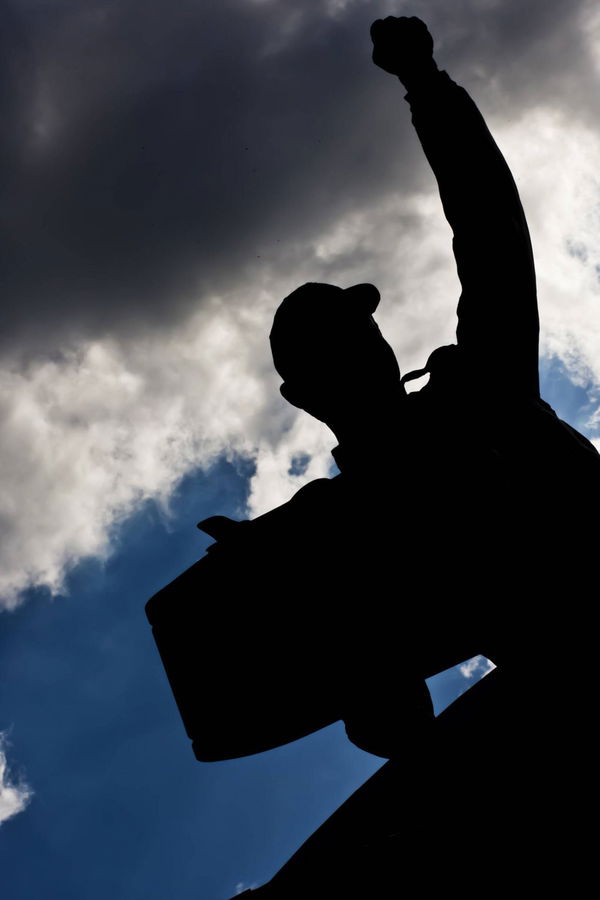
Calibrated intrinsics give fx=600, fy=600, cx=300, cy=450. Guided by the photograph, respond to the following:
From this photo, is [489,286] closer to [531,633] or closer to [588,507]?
[588,507]

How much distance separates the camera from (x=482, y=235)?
2725mm

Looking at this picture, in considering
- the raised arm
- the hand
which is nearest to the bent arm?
the raised arm

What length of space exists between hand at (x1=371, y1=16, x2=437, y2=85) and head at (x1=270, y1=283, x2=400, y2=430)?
1.05 meters

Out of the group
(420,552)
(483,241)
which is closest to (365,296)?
(483,241)

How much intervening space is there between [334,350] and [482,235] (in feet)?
2.83

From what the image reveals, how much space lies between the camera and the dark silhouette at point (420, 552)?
8.46 ft

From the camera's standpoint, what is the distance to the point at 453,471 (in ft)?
8.79

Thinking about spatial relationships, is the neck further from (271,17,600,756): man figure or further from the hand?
the hand

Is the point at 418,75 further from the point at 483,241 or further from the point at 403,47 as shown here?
the point at 483,241

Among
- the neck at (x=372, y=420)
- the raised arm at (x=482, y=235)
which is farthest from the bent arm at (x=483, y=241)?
the neck at (x=372, y=420)

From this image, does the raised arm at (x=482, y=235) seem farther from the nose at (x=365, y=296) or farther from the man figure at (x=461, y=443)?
the nose at (x=365, y=296)

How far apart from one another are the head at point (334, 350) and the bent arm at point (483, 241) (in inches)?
17.1

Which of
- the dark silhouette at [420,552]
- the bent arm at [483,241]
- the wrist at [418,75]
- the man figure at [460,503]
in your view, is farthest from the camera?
the wrist at [418,75]

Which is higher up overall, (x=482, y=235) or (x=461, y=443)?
(x=482, y=235)
